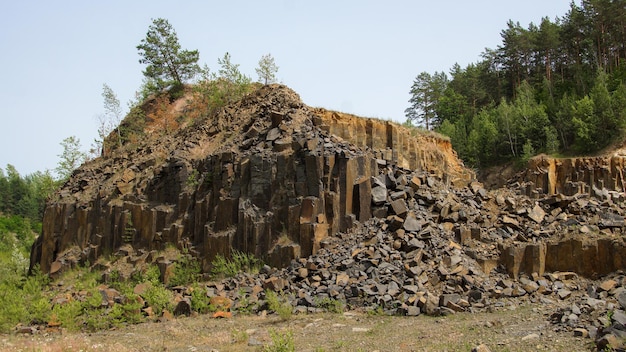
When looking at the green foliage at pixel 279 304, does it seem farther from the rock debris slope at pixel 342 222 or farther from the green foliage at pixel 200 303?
the green foliage at pixel 200 303

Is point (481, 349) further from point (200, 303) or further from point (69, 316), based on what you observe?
point (69, 316)

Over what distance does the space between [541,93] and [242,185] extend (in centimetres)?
4334

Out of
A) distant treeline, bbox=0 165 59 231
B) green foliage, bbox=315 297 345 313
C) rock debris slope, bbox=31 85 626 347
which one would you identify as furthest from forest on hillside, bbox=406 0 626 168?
distant treeline, bbox=0 165 59 231

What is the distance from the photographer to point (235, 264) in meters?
17.3

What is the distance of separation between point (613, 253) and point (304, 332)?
28.2 feet

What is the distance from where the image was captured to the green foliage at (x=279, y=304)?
12930 millimetres

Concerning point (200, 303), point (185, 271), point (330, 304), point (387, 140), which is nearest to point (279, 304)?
point (330, 304)

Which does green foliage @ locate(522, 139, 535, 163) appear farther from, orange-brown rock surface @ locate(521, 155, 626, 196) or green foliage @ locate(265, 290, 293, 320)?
green foliage @ locate(265, 290, 293, 320)

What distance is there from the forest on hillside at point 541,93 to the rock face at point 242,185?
68.9ft

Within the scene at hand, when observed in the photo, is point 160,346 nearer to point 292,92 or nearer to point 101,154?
point 292,92

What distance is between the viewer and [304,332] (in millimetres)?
11711

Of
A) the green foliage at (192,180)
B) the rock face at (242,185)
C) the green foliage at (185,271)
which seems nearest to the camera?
the rock face at (242,185)

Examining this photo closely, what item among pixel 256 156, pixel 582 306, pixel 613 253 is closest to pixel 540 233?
pixel 613 253

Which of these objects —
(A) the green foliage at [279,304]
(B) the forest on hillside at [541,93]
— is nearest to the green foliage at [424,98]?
(B) the forest on hillside at [541,93]
